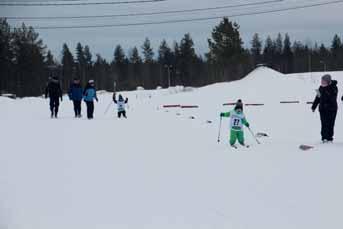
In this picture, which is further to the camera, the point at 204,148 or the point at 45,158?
the point at 204,148

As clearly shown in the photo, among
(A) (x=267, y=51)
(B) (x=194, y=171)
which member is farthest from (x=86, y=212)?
(A) (x=267, y=51)

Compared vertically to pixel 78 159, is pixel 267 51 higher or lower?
higher

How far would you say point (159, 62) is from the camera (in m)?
125

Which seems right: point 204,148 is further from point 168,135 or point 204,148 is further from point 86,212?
point 86,212

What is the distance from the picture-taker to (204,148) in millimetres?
12477

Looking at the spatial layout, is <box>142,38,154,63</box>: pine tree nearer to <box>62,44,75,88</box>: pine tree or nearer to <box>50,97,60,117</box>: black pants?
<box>62,44,75,88</box>: pine tree

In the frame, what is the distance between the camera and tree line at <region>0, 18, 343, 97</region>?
7944cm

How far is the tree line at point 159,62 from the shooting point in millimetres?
79438

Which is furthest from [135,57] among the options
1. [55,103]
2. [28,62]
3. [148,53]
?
[55,103]

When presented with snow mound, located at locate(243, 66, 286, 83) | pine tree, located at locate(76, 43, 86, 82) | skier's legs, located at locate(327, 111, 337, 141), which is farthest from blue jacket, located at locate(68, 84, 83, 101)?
pine tree, located at locate(76, 43, 86, 82)

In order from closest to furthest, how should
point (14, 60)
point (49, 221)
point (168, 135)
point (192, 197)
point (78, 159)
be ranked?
point (49, 221)
point (192, 197)
point (78, 159)
point (168, 135)
point (14, 60)

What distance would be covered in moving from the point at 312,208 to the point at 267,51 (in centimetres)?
12709

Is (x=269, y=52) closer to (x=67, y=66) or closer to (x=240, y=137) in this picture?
(x=67, y=66)

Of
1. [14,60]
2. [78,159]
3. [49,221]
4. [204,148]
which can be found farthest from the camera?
[14,60]
